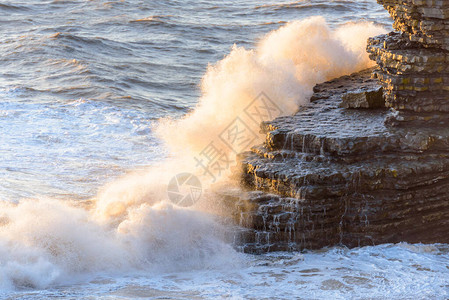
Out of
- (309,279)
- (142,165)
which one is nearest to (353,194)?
(309,279)

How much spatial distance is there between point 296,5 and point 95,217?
18693 millimetres

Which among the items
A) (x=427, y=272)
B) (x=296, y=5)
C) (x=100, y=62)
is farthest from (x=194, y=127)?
(x=296, y=5)

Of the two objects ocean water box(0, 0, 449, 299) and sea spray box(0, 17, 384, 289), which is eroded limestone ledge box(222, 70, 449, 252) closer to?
ocean water box(0, 0, 449, 299)

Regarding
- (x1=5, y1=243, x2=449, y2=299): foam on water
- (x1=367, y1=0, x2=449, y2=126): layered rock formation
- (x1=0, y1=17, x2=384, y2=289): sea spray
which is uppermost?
(x1=367, y1=0, x2=449, y2=126): layered rock formation

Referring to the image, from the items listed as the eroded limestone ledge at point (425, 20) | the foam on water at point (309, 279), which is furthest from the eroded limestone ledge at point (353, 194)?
the eroded limestone ledge at point (425, 20)

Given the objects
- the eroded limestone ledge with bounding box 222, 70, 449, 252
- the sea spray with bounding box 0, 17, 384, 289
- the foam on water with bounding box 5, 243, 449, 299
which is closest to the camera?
the foam on water with bounding box 5, 243, 449, 299

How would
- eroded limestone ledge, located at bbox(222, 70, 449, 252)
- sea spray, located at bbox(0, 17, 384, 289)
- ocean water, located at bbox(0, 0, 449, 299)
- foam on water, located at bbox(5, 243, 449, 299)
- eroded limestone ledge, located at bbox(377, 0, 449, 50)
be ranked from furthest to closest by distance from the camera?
eroded limestone ledge, located at bbox(222, 70, 449, 252)
eroded limestone ledge, located at bbox(377, 0, 449, 50)
sea spray, located at bbox(0, 17, 384, 289)
ocean water, located at bbox(0, 0, 449, 299)
foam on water, located at bbox(5, 243, 449, 299)

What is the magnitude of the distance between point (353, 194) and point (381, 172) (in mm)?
458

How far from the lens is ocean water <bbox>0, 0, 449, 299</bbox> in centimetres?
754

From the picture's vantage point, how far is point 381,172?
838cm

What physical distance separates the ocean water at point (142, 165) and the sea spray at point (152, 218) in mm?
21

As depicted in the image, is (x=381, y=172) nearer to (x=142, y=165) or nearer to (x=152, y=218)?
(x=152, y=218)

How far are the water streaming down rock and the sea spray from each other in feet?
2.44

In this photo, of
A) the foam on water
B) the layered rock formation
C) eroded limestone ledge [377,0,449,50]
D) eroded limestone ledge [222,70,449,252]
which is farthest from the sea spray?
eroded limestone ledge [377,0,449,50]
